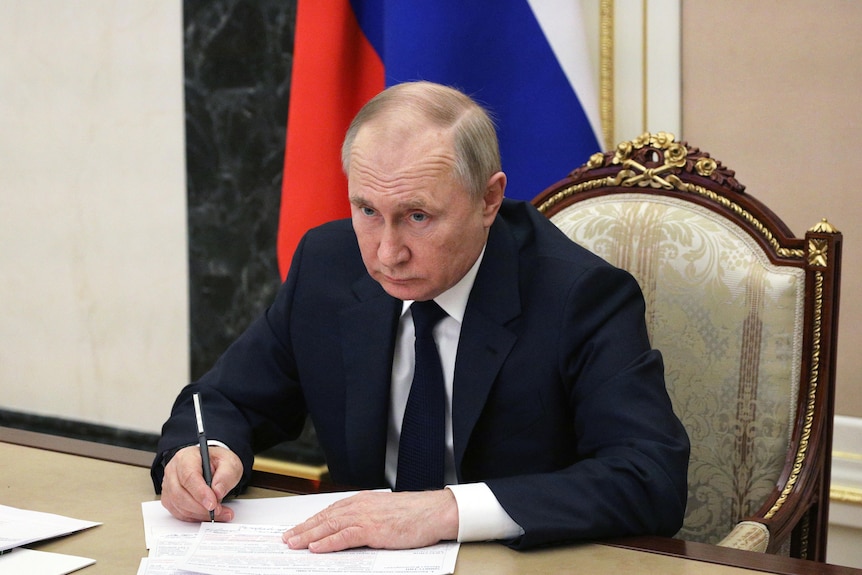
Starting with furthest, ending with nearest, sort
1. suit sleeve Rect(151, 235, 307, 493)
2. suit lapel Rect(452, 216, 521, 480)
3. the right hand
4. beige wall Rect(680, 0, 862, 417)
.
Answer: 1. beige wall Rect(680, 0, 862, 417)
2. suit sleeve Rect(151, 235, 307, 493)
3. suit lapel Rect(452, 216, 521, 480)
4. the right hand

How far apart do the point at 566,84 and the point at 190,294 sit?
1991 millimetres

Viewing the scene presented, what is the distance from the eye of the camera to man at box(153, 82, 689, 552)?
1.52m

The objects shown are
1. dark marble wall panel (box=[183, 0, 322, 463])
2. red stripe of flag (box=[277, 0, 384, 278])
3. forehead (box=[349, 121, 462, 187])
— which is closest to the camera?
forehead (box=[349, 121, 462, 187])

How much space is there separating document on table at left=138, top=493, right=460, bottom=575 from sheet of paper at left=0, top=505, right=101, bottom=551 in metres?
0.11

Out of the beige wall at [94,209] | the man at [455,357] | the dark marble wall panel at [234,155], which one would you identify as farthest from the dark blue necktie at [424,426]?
the beige wall at [94,209]

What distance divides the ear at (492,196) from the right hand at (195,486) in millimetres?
615

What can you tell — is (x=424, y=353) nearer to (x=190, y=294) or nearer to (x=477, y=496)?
(x=477, y=496)

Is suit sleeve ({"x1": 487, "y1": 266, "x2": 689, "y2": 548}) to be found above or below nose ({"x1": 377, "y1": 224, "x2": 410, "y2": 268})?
below

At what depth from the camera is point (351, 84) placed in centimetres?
310

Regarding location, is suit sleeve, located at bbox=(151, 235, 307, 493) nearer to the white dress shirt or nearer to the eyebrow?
the white dress shirt

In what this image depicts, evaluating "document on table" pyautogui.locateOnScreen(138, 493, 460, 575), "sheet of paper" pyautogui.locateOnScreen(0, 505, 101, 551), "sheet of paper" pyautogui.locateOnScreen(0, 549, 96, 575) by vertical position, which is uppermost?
"sheet of paper" pyautogui.locateOnScreen(0, 505, 101, 551)

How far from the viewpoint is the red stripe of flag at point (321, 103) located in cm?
303

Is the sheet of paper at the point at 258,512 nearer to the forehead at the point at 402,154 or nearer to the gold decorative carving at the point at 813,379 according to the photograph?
the forehead at the point at 402,154

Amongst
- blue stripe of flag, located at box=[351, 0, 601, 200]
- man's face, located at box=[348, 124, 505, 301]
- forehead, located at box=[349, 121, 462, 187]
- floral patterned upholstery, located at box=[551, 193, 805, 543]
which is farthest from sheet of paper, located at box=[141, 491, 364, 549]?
blue stripe of flag, located at box=[351, 0, 601, 200]
